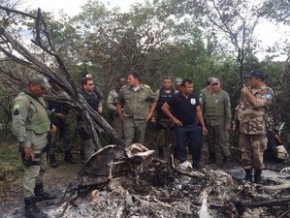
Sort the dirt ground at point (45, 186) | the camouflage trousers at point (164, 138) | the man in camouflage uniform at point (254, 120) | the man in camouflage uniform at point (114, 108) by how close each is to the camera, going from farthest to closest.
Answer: the camouflage trousers at point (164, 138) → the man in camouflage uniform at point (114, 108) → the man in camouflage uniform at point (254, 120) → the dirt ground at point (45, 186)

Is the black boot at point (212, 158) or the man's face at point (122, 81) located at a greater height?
the man's face at point (122, 81)

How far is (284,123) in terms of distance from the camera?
920 cm

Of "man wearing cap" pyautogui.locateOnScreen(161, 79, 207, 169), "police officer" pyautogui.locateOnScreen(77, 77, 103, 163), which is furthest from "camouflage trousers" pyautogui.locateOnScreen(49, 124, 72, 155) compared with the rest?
"man wearing cap" pyautogui.locateOnScreen(161, 79, 207, 169)

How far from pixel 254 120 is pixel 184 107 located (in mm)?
1373

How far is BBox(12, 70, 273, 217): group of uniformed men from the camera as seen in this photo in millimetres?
5301

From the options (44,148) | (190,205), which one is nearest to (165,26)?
(44,148)

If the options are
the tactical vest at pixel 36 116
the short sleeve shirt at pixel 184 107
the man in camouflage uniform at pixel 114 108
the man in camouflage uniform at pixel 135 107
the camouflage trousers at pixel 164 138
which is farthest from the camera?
the camouflage trousers at pixel 164 138

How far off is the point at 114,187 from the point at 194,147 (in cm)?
274

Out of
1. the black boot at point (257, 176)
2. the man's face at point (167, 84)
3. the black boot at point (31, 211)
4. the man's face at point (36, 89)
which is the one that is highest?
the man's face at point (167, 84)

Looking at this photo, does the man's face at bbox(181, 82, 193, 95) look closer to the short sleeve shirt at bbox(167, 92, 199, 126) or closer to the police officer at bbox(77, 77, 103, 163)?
the short sleeve shirt at bbox(167, 92, 199, 126)

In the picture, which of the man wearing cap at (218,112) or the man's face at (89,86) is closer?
the man's face at (89,86)

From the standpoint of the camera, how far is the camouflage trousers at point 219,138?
7.95 m

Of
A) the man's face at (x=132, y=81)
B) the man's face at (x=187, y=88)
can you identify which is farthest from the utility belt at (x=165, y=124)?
the man's face at (x=132, y=81)

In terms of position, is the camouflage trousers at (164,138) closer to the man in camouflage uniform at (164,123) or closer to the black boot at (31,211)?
the man in camouflage uniform at (164,123)
